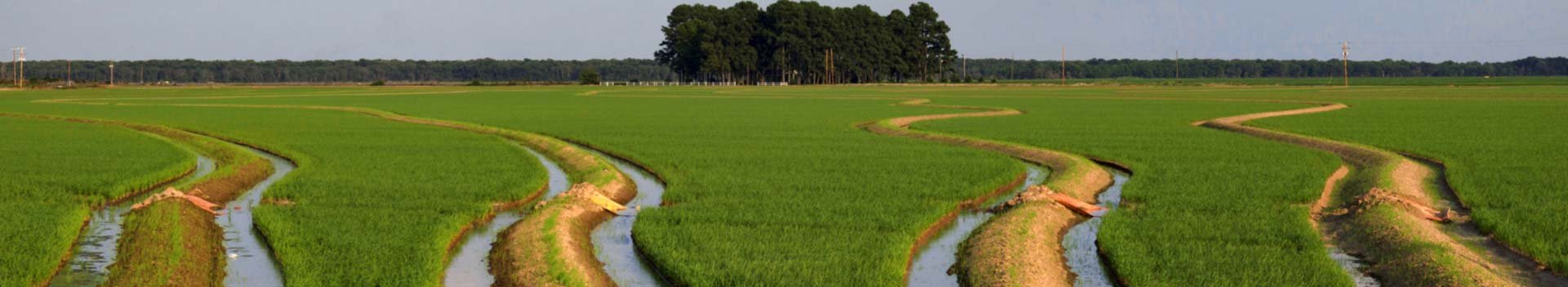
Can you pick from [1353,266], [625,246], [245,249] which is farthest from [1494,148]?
[245,249]

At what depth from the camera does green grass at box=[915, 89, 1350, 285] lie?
1087 centimetres

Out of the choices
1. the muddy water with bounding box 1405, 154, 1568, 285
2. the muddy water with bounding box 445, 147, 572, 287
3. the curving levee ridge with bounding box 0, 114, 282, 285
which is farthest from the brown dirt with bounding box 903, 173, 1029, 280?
the curving levee ridge with bounding box 0, 114, 282, 285

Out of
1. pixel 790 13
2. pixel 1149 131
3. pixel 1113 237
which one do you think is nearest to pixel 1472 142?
pixel 1149 131

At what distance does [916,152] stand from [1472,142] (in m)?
10.2

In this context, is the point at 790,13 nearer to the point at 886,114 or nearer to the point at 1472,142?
the point at 886,114

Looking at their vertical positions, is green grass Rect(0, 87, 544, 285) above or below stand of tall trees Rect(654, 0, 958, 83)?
below

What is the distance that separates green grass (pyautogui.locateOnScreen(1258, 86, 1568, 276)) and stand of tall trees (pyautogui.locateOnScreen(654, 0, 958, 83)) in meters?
98.3

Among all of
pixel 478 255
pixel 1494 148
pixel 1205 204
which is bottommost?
pixel 478 255

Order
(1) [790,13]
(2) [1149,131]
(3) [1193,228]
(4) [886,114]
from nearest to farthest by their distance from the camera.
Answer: (3) [1193,228] < (2) [1149,131] < (4) [886,114] < (1) [790,13]

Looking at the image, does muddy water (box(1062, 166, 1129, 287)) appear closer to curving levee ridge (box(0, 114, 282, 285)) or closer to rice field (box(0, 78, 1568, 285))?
rice field (box(0, 78, 1568, 285))

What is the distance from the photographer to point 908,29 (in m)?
159

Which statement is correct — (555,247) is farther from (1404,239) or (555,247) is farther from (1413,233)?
(1413,233)

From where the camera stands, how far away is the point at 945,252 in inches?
502

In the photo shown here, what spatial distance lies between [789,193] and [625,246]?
4248 millimetres
